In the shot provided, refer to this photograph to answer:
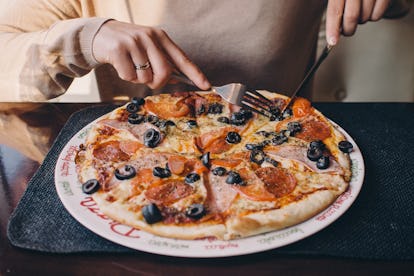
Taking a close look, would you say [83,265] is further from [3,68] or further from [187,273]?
[3,68]

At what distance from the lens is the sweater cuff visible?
4.98 ft

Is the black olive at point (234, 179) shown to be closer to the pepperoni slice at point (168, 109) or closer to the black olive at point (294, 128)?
the black olive at point (294, 128)

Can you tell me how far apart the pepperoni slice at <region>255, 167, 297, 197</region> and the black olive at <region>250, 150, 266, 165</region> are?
0.17 feet

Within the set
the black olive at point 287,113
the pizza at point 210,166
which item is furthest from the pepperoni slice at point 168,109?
the black olive at point 287,113

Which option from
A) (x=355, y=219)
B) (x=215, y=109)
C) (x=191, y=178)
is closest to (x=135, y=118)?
(x=215, y=109)

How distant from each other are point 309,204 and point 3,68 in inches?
52.1

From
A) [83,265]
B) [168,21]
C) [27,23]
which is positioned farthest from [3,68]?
[83,265]

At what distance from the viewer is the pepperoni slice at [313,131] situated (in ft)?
4.89

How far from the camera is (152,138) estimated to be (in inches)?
55.7

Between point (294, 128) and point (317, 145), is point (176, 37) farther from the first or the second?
point (317, 145)

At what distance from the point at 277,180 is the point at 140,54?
2.02 ft

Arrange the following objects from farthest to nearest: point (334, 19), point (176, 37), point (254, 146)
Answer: point (176, 37)
point (334, 19)
point (254, 146)

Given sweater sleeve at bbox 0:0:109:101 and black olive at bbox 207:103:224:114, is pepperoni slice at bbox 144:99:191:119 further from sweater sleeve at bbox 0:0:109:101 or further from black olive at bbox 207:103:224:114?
sweater sleeve at bbox 0:0:109:101

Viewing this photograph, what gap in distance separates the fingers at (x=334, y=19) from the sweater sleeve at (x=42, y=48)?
32.8 inches
